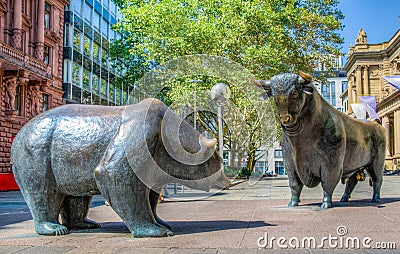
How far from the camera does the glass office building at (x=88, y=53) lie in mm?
37375

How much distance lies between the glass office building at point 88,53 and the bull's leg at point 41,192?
94.1ft

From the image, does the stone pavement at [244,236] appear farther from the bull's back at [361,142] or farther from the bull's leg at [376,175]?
the bull's leg at [376,175]

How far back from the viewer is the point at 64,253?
183 inches

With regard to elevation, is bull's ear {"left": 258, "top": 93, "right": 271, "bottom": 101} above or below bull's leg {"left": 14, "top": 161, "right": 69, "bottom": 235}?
above

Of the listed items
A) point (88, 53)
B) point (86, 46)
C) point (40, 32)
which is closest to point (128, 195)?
point (40, 32)

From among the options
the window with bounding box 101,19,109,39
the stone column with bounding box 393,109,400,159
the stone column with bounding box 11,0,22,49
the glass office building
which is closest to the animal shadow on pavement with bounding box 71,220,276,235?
the stone column with bounding box 11,0,22,49

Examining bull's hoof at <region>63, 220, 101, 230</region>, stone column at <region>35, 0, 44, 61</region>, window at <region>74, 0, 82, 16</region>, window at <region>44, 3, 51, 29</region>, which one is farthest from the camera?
window at <region>74, 0, 82, 16</region>

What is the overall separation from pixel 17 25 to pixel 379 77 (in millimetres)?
62302

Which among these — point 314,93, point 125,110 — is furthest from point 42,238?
point 314,93

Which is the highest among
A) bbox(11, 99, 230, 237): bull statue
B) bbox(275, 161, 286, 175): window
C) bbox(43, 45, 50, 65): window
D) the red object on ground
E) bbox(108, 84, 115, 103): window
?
bbox(43, 45, 50, 65): window

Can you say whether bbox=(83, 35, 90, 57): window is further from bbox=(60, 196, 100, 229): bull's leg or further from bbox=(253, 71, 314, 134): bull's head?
bbox=(60, 196, 100, 229): bull's leg

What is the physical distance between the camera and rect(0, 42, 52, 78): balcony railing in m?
26.6

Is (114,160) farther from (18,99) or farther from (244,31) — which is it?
(18,99)

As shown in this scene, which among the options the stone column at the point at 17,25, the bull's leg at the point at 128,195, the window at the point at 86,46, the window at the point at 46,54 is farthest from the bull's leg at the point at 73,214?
the window at the point at 86,46
